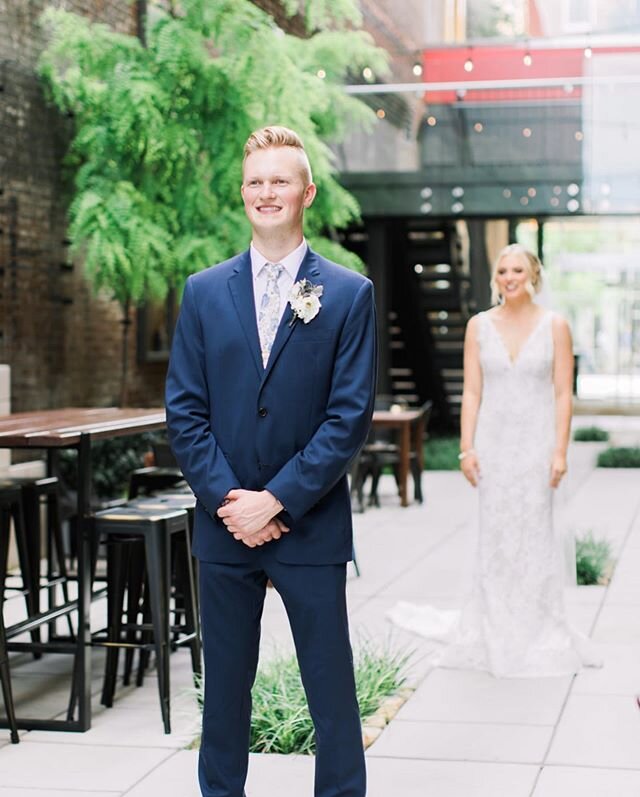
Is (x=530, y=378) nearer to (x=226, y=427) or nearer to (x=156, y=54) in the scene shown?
(x=226, y=427)

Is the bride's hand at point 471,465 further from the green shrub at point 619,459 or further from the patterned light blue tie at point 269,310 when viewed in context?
the green shrub at point 619,459

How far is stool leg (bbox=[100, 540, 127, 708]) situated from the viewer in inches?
268

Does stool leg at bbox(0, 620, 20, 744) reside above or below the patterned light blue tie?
below

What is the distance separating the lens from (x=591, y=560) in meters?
10.3

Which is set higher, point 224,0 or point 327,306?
point 224,0

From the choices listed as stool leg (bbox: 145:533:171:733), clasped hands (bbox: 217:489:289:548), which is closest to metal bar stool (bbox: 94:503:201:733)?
stool leg (bbox: 145:533:171:733)

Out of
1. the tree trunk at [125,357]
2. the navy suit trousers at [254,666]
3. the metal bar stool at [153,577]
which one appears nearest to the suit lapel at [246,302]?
the navy suit trousers at [254,666]

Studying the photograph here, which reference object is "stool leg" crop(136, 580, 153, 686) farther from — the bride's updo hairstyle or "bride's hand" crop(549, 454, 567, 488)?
the bride's updo hairstyle

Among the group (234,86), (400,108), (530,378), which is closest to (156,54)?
(234,86)

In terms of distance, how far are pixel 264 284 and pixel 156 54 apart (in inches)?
327

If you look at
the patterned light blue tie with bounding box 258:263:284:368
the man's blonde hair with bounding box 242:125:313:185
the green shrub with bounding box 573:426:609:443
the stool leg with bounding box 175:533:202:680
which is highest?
the man's blonde hair with bounding box 242:125:313:185

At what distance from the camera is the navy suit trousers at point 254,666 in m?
4.40

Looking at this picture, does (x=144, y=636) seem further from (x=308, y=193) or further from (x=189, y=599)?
(x=308, y=193)

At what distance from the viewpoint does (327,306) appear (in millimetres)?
4414
